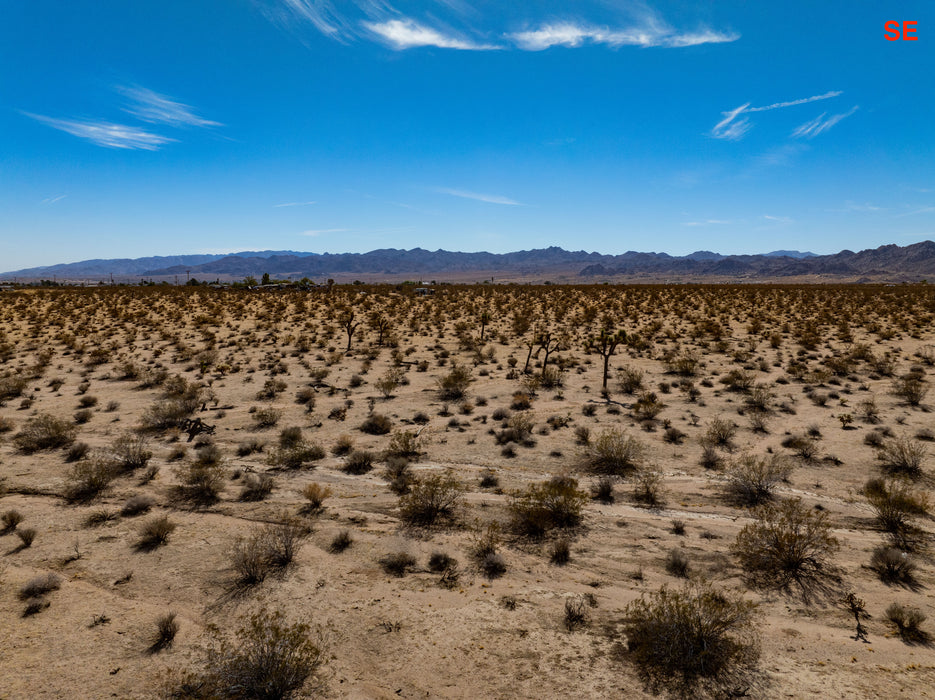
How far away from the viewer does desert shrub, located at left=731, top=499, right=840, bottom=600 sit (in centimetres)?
660

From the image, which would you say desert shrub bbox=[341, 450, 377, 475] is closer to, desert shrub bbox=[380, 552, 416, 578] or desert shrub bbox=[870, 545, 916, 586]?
desert shrub bbox=[380, 552, 416, 578]

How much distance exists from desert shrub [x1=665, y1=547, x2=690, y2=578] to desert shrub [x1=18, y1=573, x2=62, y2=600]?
8.86m

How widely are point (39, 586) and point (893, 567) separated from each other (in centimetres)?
1209

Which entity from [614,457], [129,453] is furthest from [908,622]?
[129,453]

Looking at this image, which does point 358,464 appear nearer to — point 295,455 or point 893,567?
point 295,455

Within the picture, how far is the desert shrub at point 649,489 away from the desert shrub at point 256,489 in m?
7.41

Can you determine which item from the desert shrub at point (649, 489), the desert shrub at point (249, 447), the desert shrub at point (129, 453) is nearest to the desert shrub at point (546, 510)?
the desert shrub at point (649, 489)

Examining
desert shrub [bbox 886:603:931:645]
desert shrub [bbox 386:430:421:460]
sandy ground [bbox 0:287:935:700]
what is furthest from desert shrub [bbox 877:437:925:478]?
desert shrub [bbox 386:430:421:460]

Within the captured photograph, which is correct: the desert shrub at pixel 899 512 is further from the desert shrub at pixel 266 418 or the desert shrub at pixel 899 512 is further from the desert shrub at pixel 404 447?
the desert shrub at pixel 266 418

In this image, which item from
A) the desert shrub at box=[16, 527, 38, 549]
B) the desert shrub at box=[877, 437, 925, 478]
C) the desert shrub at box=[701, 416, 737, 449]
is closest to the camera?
the desert shrub at box=[16, 527, 38, 549]

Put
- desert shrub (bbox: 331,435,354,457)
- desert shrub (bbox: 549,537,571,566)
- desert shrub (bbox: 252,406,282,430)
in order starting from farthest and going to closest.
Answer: desert shrub (bbox: 252,406,282,430) < desert shrub (bbox: 331,435,354,457) < desert shrub (bbox: 549,537,571,566)

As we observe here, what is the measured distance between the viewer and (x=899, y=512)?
787 cm

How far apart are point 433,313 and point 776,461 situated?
29.4m

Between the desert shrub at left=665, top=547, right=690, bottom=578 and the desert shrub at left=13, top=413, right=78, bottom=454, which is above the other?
the desert shrub at left=13, top=413, right=78, bottom=454
